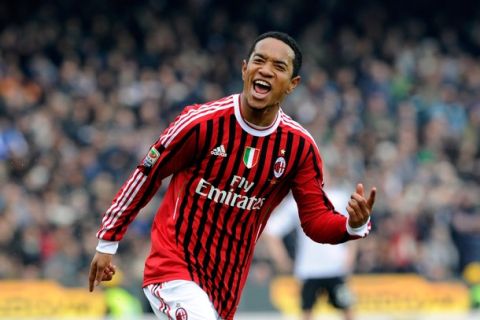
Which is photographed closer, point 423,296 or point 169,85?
point 423,296

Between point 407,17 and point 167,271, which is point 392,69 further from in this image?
point 167,271

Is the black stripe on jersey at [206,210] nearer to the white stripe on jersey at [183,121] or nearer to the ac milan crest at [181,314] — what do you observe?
the white stripe on jersey at [183,121]

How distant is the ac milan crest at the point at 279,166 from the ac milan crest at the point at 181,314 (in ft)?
2.93

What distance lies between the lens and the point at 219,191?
623 cm

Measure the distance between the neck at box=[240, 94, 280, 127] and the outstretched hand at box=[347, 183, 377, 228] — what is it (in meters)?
0.63

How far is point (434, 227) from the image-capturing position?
53.9ft

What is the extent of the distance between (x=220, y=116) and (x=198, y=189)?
1.35 ft

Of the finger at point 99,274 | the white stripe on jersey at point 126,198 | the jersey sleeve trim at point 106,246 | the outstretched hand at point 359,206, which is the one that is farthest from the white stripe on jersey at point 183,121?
Answer: the outstretched hand at point 359,206

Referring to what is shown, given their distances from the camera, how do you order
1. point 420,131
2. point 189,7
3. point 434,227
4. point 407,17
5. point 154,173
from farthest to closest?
point 407,17, point 189,7, point 420,131, point 434,227, point 154,173

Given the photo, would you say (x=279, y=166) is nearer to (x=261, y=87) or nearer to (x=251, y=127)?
(x=251, y=127)

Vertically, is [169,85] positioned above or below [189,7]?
below

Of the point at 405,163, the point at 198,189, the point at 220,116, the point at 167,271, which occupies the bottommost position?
the point at 167,271

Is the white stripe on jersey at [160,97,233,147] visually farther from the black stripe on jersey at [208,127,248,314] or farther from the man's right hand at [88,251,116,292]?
the man's right hand at [88,251,116,292]

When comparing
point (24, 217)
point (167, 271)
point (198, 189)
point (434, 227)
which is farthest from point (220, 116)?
point (434, 227)
